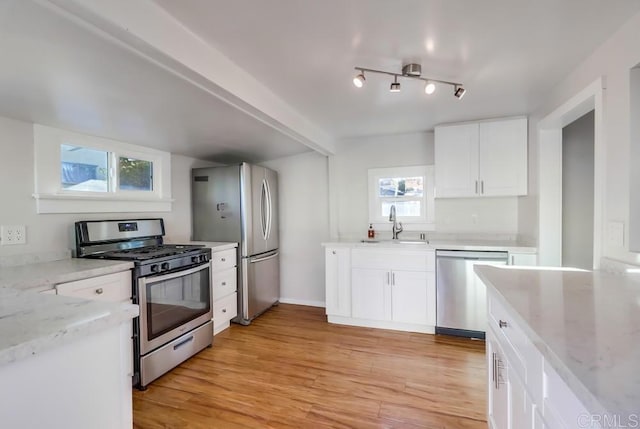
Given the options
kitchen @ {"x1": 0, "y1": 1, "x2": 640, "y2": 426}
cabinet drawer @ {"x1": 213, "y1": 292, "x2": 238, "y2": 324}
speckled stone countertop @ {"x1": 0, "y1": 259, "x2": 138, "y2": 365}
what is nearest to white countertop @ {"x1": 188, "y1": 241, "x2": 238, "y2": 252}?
kitchen @ {"x1": 0, "y1": 1, "x2": 640, "y2": 426}

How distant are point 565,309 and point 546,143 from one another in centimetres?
228

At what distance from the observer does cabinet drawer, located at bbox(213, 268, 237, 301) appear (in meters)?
3.08

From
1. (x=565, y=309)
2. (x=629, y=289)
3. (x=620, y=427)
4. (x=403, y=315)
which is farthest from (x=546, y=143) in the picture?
(x=620, y=427)

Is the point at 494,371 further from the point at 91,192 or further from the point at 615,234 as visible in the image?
the point at 91,192

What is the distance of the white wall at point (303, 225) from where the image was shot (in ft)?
13.4

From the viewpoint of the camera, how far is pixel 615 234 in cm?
164

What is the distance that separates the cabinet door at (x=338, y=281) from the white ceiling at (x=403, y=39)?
5.48 ft

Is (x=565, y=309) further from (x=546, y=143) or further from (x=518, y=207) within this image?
(x=518, y=207)

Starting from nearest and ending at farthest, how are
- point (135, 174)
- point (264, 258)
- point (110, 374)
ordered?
point (110, 374) → point (135, 174) → point (264, 258)

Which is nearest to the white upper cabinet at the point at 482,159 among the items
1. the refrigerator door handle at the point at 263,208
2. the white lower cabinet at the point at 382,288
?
the white lower cabinet at the point at 382,288

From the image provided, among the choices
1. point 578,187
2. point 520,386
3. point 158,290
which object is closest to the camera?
point 520,386

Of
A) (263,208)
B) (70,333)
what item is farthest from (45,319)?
(263,208)

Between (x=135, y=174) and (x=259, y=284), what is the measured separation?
70.3 inches

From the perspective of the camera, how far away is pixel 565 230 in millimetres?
2930
